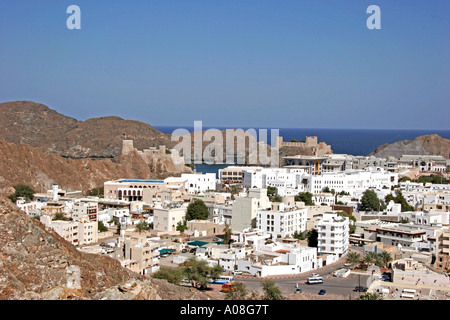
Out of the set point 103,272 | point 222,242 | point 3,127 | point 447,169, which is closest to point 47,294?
point 103,272

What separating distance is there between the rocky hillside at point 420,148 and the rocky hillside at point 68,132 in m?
20.7

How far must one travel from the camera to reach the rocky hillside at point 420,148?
47.5 m

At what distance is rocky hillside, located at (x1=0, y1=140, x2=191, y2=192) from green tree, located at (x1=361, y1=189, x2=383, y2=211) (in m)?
13.6

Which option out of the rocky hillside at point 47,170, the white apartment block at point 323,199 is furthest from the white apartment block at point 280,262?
the rocky hillside at point 47,170

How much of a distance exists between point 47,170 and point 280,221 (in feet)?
52.0

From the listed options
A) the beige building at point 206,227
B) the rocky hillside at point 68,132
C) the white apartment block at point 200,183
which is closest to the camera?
the beige building at point 206,227

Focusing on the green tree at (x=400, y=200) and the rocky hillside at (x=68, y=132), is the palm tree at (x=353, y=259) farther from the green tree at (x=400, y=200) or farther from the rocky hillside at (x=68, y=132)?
the rocky hillside at (x=68, y=132)

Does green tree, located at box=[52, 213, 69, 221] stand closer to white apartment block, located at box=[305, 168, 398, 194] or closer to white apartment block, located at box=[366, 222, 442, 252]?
white apartment block, located at box=[366, 222, 442, 252]

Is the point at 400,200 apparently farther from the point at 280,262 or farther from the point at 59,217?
the point at 59,217

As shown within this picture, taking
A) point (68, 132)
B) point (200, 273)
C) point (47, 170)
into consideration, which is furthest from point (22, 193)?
point (68, 132)

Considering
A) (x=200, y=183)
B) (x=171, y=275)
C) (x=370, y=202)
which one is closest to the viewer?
(x=171, y=275)

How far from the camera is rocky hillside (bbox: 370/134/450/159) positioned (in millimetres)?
47491

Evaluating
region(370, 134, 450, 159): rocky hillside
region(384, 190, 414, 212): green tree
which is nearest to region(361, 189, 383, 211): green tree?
region(384, 190, 414, 212): green tree

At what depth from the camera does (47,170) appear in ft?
89.0
